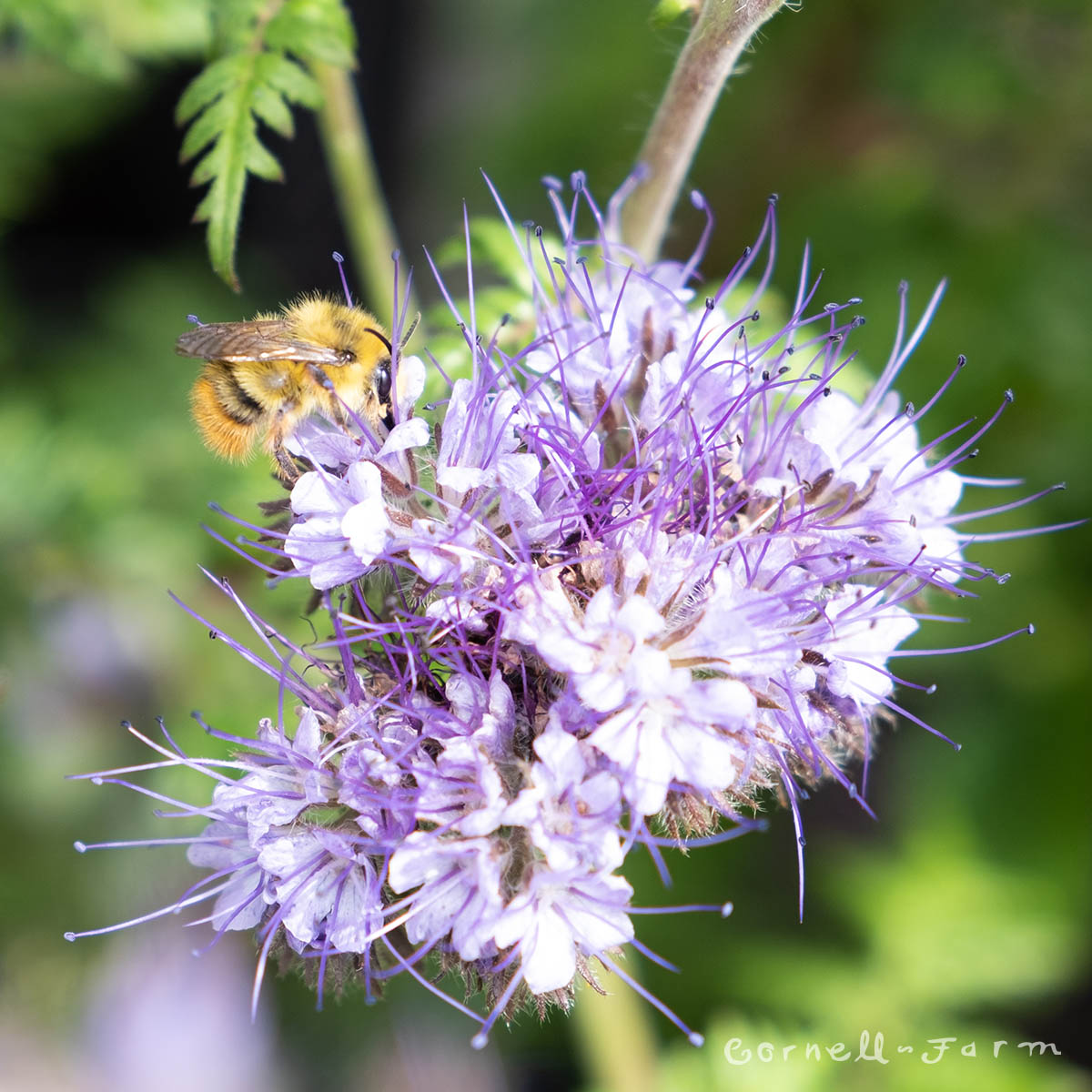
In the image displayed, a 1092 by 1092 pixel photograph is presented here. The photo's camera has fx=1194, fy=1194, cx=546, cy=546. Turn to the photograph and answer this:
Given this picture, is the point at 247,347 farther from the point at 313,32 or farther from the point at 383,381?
the point at 313,32

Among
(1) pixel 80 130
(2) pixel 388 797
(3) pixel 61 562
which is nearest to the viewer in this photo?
(2) pixel 388 797

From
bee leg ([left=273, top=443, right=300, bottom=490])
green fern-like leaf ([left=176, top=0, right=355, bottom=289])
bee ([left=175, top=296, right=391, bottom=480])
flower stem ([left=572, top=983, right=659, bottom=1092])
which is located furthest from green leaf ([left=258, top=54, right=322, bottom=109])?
flower stem ([left=572, top=983, right=659, bottom=1092])

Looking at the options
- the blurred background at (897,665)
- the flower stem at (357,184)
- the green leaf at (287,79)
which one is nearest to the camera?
the green leaf at (287,79)

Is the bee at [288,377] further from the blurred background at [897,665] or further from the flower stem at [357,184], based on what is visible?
the blurred background at [897,665]

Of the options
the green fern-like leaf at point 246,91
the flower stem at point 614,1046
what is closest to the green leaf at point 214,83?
the green fern-like leaf at point 246,91

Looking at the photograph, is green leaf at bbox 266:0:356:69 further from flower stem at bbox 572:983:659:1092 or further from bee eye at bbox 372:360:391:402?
flower stem at bbox 572:983:659:1092

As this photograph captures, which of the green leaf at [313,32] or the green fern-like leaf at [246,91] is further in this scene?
the green leaf at [313,32]

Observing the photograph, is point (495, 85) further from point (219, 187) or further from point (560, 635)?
point (560, 635)

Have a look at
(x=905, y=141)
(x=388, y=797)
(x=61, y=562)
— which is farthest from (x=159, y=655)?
(x=905, y=141)
